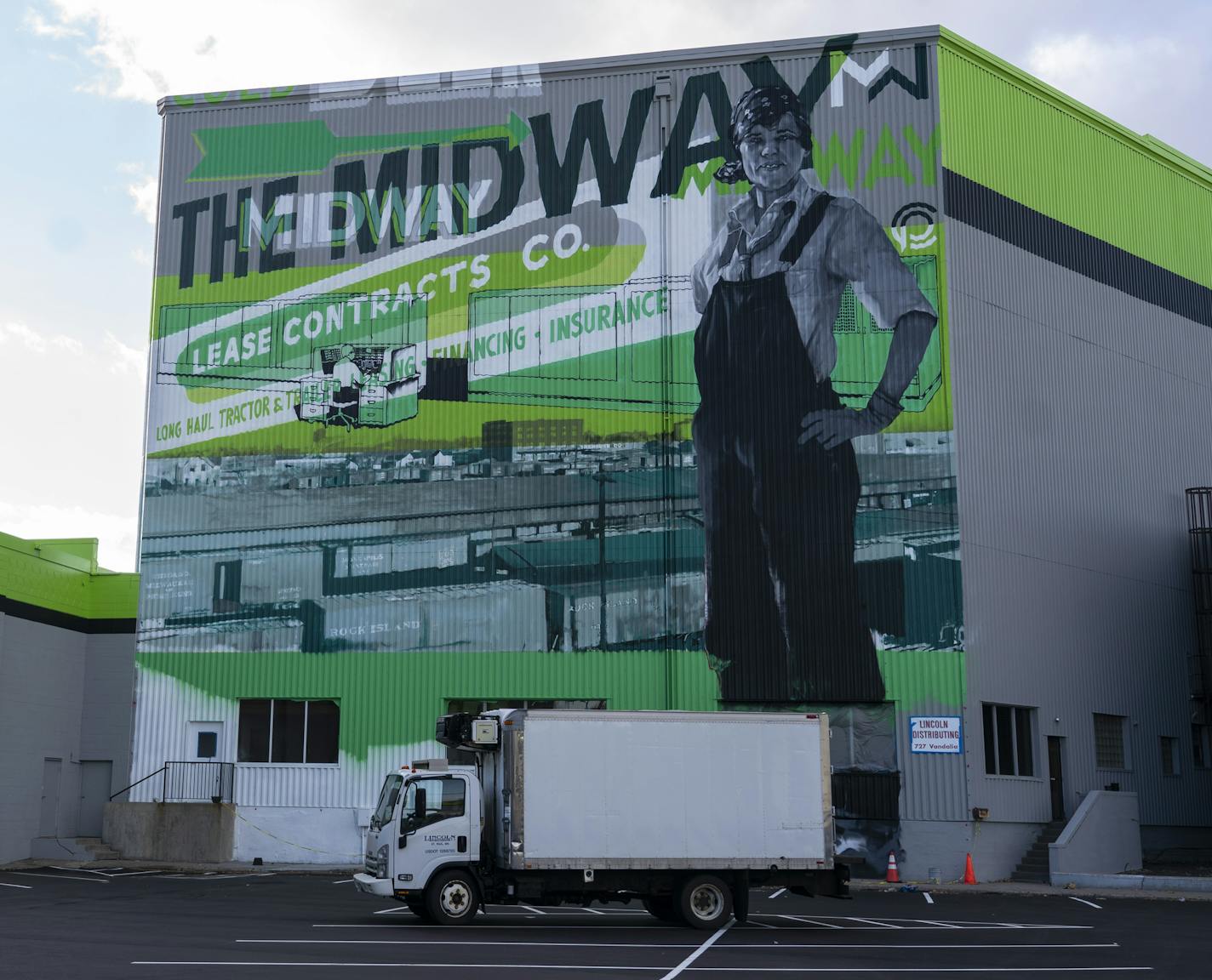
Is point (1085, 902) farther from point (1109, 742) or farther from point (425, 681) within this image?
point (425, 681)

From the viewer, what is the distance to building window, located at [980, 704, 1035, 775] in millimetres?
36531

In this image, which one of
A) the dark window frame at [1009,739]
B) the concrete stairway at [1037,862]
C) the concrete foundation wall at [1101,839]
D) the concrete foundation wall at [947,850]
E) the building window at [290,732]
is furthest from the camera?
the building window at [290,732]

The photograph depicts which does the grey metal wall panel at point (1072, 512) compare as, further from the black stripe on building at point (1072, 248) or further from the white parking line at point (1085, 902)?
the white parking line at point (1085, 902)

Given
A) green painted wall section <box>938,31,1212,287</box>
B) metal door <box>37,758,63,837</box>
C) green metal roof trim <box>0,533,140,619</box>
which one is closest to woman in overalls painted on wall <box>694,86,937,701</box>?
green painted wall section <box>938,31,1212,287</box>

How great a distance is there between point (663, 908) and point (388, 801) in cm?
478

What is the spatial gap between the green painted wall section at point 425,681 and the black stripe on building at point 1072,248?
1447cm

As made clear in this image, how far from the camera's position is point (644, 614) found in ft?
123

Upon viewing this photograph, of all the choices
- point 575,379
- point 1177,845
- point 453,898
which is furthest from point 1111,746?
point 453,898

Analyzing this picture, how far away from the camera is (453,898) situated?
22016 mm

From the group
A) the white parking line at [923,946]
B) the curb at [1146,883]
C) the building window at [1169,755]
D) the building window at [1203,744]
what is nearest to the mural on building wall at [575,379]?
the curb at [1146,883]

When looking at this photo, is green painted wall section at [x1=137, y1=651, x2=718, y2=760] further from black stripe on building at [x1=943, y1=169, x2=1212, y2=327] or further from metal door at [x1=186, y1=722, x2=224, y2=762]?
black stripe on building at [x1=943, y1=169, x2=1212, y2=327]

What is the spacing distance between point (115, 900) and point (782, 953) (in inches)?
561

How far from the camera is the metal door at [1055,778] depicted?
124 feet

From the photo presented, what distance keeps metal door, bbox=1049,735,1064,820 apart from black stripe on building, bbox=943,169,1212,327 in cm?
1388
